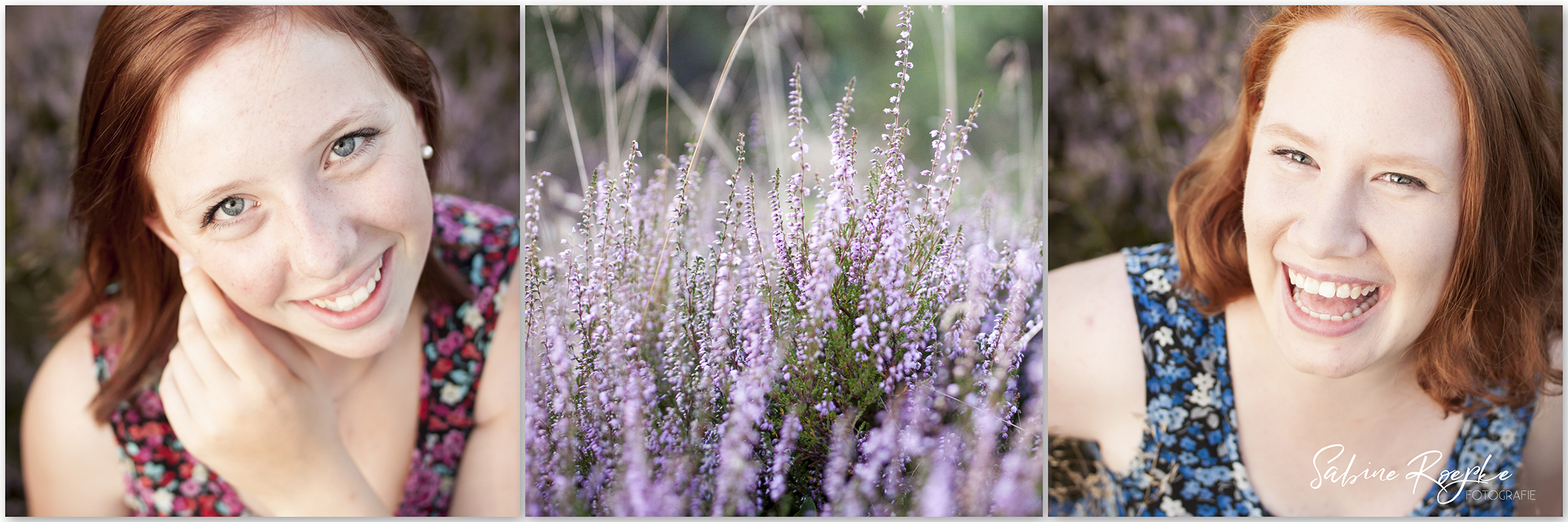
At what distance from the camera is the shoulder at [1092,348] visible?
1.86 metres

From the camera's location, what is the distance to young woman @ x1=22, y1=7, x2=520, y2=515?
1584 mm

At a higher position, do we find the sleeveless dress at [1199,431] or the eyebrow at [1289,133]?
the eyebrow at [1289,133]

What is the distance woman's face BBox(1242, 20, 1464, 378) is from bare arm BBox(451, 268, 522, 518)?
1548mm

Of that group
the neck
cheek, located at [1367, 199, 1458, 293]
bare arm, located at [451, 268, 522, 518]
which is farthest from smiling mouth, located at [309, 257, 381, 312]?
cheek, located at [1367, 199, 1458, 293]

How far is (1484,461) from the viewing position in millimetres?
1834

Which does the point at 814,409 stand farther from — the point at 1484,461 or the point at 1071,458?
the point at 1484,461

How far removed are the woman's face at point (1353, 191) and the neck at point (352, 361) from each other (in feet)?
5.72

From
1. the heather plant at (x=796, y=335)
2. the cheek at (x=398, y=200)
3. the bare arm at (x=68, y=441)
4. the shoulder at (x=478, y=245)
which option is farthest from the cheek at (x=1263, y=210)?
the bare arm at (x=68, y=441)

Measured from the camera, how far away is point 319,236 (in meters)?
1.59

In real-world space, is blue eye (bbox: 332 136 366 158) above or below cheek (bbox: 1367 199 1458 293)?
above

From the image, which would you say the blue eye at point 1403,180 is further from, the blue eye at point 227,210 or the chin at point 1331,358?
the blue eye at point 227,210

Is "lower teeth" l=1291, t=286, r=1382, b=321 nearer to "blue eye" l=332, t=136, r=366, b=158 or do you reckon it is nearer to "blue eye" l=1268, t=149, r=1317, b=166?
"blue eye" l=1268, t=149, r=1317, b=166

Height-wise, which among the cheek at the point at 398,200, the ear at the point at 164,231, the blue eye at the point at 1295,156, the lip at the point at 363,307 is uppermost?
the blue eye at the point at 1295,156

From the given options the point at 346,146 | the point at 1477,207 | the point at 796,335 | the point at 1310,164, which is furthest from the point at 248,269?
the point at 1477,207
